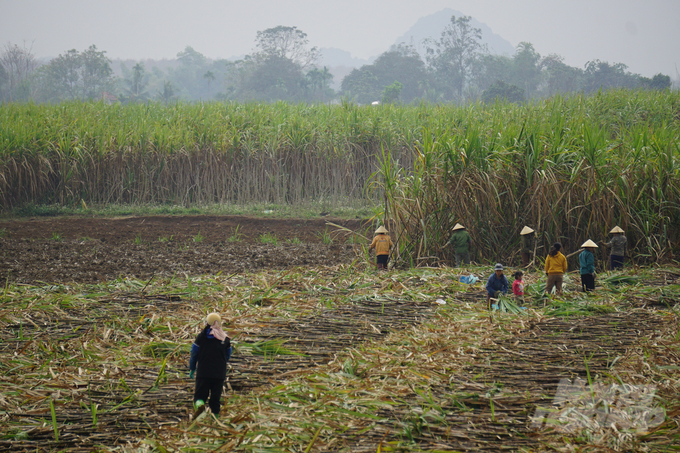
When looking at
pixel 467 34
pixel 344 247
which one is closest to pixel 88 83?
pixel 467 34

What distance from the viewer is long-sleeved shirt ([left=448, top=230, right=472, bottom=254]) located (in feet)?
22.2

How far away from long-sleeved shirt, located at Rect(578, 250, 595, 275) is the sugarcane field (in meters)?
Answer: 0.02

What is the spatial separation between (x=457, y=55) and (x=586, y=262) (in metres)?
49.1

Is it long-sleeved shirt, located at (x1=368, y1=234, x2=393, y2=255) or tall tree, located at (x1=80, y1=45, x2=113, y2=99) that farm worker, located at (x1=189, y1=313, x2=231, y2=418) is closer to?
long-sleeved shirt, located at (x1=368, y1=234, x2=393, y2=255)

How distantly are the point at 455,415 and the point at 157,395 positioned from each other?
1.90m

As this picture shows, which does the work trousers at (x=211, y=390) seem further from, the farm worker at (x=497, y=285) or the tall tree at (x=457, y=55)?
the tall tree at (x=457, y=55)

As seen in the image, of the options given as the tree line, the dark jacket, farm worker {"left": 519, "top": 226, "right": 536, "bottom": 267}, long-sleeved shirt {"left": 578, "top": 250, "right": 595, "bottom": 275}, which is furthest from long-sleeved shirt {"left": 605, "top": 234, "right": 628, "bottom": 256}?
the tree line

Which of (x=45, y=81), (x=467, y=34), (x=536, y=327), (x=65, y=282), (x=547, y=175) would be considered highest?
(x=467, y=34)

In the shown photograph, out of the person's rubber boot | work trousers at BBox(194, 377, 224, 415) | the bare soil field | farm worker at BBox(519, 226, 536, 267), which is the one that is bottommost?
Result: the bare soil field

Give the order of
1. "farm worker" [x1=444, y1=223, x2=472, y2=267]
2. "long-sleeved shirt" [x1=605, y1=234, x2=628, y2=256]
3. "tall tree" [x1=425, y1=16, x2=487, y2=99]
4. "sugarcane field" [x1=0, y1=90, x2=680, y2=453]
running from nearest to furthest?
"sugarcane field" [x1=0, y1=90, x2=680, y2=453]
"long-sleeved shirt" [x1=605, y1=234, x2=628, y2=256]
"farm worker" [x1=444, y1=223, x2=472, y2=267]
"tall tree" [x1=425, y1=16, x2=487, y2=99]

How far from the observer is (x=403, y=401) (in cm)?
295

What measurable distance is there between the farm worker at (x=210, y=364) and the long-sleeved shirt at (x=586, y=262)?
13.0 feet

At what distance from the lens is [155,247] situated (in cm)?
921

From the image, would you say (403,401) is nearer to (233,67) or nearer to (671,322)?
(671,322)
